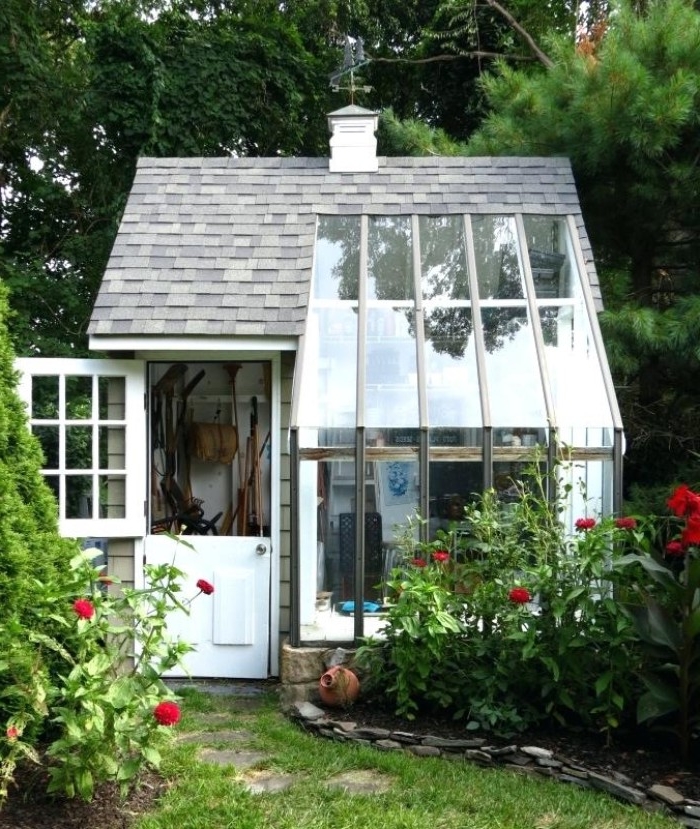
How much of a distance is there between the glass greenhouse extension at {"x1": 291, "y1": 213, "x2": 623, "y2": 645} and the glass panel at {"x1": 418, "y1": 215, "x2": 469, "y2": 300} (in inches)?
0.5

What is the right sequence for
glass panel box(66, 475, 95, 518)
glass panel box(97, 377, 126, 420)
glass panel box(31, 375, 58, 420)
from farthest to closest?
glass panel box(66, 475, 95, 518) < glass panel box(31, 375, 58, 420) < glass panel box(97, 377, 126, 420)

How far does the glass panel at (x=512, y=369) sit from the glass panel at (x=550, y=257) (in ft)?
1.38

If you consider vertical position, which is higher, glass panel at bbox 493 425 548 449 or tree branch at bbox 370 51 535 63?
tree branch at bbox 370 51 535 63

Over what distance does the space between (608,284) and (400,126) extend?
10.4 ft

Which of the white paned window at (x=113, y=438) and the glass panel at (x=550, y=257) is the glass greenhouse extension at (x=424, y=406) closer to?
the glass panel at (x=550, y=257)

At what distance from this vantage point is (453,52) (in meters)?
12.4

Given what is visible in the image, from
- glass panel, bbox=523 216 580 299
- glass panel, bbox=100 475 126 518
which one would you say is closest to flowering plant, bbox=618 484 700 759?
glass panel, bbox=523 216 580 299

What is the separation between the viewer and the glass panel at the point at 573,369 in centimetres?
500

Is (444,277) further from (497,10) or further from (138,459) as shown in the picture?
(497,10)

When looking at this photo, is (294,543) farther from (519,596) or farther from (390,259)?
(390,259)

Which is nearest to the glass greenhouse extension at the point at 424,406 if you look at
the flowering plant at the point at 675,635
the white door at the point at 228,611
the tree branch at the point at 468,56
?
the white door at the point at 228,611

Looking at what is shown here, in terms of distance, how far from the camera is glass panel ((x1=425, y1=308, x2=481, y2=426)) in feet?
16.2

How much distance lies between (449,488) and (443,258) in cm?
179

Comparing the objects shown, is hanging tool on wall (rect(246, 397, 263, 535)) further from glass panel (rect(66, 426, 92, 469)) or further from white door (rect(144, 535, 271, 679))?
glass panel (rect(66, 426, 92, 469))
